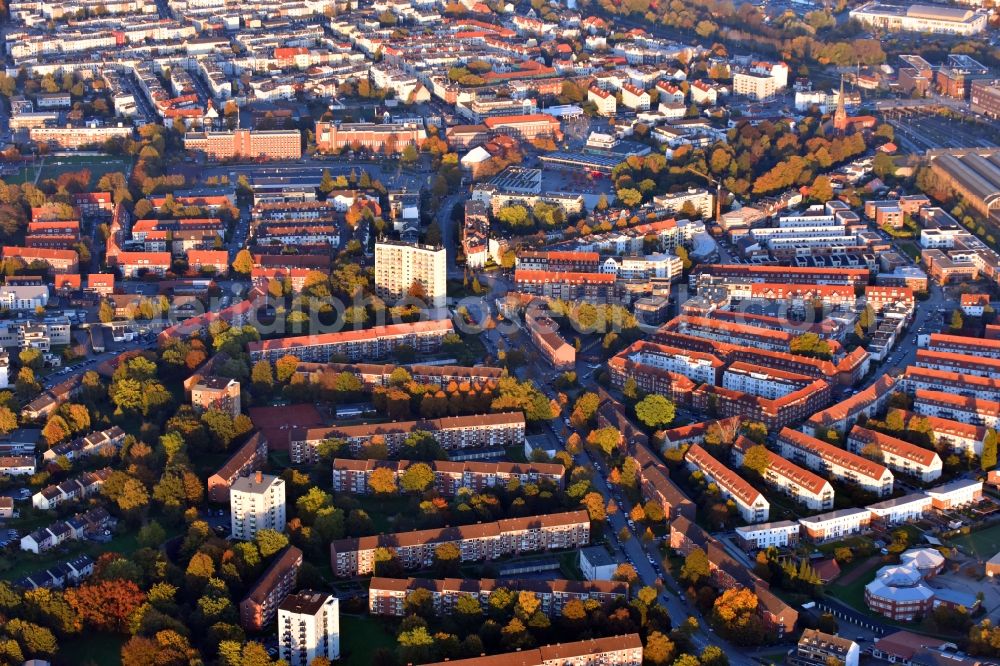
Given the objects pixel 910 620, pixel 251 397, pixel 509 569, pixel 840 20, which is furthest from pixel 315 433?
pixel 840 20

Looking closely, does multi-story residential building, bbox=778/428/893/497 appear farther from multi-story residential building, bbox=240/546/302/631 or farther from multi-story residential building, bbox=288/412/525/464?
multi-story residential building, bbox=240/546/302/631

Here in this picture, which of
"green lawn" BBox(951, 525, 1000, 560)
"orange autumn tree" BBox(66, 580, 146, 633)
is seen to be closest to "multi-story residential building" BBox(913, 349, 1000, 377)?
"green lawn" BBox(951, 525, 1000, 560)

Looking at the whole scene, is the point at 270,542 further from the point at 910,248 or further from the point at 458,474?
the point at 910,248

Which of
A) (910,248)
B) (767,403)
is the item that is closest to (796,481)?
(767,403)

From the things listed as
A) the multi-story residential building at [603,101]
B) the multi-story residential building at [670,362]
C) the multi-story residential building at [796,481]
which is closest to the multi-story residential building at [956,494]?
the multi-story residential building at [796,481]

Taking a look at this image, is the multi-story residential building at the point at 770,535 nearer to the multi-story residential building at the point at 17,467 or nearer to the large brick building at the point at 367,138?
the multi-story residential building at the point at 17,467
